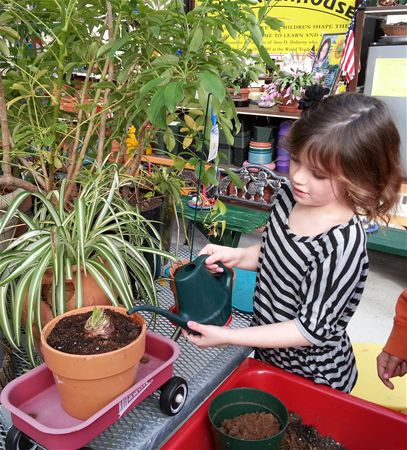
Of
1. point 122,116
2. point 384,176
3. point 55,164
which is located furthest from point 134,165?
point 384,176

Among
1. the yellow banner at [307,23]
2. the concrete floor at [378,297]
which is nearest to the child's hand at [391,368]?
the concrete floor at [378,297]

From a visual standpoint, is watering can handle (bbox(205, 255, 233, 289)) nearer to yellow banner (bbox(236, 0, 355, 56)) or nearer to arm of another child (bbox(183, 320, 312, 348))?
arm of another child (bbox(183, 320, 312, 348))

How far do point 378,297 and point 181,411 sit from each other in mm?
2224

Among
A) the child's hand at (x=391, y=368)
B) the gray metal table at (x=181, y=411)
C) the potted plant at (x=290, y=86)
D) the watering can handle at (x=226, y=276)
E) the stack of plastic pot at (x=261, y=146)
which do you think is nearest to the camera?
the gray metal table at (x=181, y=411)

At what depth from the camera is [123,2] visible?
3.26 ft

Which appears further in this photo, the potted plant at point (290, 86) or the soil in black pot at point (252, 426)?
the potted plant at point (290, 86)

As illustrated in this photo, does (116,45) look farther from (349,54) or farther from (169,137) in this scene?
(349,54)

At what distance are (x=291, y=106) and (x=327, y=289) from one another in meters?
2.47

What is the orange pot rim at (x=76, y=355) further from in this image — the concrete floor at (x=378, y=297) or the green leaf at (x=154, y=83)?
the concrete floor at (x=378, y=297)

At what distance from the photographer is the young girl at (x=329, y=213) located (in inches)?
33.9

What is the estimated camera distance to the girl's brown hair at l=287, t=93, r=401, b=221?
2.81 feet

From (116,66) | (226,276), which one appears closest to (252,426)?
(226,276)

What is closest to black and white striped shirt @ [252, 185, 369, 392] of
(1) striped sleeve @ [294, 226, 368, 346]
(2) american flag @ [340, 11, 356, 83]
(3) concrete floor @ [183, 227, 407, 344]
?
(1) striped sleeve @ [294, 226, 368, 346]

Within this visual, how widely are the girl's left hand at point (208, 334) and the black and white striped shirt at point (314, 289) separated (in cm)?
16
